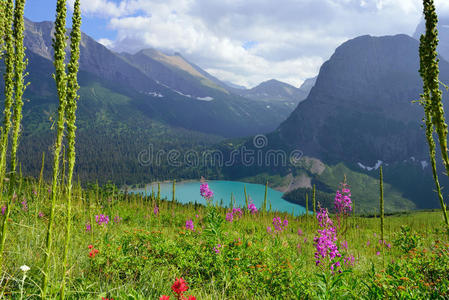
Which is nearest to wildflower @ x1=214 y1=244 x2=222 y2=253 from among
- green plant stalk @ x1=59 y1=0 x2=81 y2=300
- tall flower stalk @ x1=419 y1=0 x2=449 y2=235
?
green plant stalk @ x1=59 y1=0 x2=81 y2=300

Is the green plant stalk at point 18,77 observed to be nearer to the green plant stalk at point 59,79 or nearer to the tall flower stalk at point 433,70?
the green plant stalk at point 59,79

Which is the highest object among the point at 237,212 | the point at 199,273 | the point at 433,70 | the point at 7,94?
the point at 433,70

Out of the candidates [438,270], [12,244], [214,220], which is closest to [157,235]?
[214,220]

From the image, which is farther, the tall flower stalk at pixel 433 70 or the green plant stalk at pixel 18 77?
the green plant stalk at pixel 18 77

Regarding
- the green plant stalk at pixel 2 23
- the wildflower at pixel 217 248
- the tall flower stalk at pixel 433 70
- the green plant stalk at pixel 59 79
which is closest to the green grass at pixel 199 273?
the wildflower at pixel 217 248

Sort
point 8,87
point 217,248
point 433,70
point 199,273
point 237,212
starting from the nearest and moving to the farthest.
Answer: point 433,70 → point 8,87 → point 199,273 → point 217,248 → point 237,212

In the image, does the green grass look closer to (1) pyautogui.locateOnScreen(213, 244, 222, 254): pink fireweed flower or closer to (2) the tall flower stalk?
(1) pyautogui.locateOnScreen(213, 244, 222, 254): pink fireweed flower

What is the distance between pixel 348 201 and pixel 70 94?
A: 7.19m

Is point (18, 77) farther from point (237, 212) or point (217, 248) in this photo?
point (237, 212)

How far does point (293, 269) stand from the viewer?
5.14 m

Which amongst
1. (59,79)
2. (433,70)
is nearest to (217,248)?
(59,79)

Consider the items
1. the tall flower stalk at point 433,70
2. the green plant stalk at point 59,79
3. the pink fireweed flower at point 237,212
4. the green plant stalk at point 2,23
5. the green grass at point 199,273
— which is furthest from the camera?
the pink fireweed flower at point 237,212

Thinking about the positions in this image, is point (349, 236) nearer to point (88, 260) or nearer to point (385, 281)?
point (385, 281)

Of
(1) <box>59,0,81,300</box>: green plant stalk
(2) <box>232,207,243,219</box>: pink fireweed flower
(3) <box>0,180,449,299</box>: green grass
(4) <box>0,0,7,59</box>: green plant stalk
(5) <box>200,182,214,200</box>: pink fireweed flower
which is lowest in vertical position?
(2) <box>232,207,243,219</box>: pink fireweed flower
